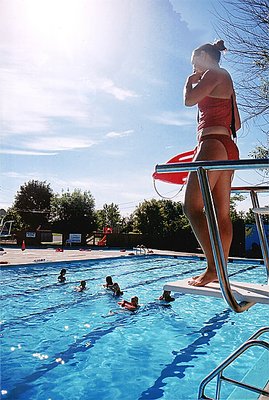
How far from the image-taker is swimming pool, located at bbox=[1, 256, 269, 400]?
3.95m

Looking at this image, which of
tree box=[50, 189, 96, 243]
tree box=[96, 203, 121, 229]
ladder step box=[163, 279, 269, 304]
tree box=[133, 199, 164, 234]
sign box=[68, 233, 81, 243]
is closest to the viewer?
ladder step box=[163, 279, 269, 304]

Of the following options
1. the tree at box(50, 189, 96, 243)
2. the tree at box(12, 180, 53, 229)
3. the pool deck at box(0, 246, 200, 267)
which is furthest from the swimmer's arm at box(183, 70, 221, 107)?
the tree at box(12, 180, 53, 229)

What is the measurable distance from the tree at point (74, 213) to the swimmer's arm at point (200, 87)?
27252 mm

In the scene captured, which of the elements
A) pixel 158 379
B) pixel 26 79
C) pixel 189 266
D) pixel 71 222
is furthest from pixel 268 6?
pixel 71 222

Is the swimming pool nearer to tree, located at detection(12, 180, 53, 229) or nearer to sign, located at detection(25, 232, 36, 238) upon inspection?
sign, located at detection(25, 232, 36, 238)

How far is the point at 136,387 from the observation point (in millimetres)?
3947

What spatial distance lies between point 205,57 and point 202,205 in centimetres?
69

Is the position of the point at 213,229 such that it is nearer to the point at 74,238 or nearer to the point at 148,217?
the point at 74,238

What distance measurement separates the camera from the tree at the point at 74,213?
2970cm

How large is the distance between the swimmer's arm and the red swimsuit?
0.09 metres

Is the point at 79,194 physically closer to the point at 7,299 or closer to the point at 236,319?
the point at 7,299

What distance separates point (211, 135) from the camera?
1.59 m

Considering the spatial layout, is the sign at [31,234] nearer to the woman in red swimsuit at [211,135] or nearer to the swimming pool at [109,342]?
the swimming pool at [109,342]

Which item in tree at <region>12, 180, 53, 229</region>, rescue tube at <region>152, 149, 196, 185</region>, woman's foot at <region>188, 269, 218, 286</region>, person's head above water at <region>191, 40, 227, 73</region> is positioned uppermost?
tree at <region>12, 180, 53, 229</region>
